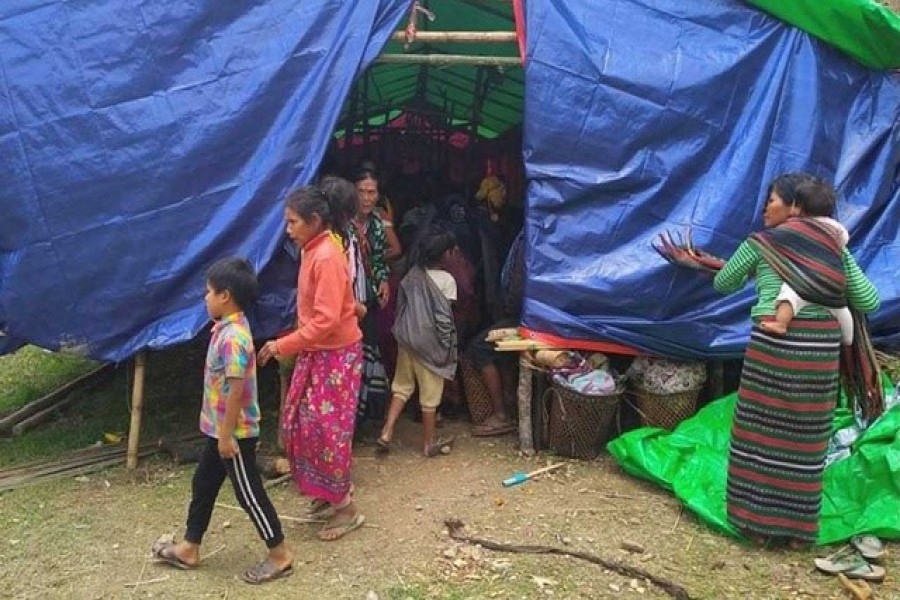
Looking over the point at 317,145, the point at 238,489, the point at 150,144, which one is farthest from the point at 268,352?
the point at 150,144

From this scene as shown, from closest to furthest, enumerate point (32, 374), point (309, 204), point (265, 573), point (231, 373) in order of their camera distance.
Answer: point (231, 373)
point (265, 573)
point (309, 204)
point (32, 374)

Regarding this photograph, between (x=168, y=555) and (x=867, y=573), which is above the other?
(x=168, y=555)

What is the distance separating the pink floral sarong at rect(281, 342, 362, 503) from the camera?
411 cm

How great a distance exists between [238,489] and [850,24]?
155 inches

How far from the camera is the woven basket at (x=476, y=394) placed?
5.50 meters

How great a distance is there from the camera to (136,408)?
4.84 m

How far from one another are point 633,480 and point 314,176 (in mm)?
2323

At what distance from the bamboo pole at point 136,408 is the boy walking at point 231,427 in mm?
1082

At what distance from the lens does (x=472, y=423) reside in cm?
563

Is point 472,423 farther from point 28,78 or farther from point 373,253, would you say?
point 28,78

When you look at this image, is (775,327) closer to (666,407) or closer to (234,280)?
(666,407)

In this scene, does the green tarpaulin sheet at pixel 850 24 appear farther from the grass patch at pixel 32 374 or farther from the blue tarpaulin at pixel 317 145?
the grass patch at pixel 32 374

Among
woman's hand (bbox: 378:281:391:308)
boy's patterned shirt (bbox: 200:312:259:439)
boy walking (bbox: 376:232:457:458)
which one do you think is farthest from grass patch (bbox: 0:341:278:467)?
boy's patterned shirt (bbox: 200:312:259:439)

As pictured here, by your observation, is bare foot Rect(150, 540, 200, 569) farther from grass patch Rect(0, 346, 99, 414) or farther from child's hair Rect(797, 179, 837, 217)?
child's hair Rect(797, 179, 837, 217)
